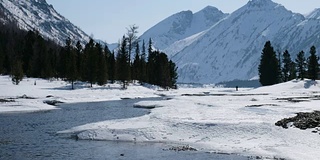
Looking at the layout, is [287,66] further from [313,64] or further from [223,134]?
[223,134]

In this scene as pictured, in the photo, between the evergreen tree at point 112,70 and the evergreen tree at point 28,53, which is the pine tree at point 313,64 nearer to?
the evergreen tree at point 112,70

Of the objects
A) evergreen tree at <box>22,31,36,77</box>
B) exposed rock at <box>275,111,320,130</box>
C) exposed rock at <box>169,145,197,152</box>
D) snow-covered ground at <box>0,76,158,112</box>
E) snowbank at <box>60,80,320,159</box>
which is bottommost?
exposed rock at <box>169,145,197,152</box>

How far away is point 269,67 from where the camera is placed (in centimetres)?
11088

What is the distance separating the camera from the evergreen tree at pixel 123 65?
90.5m

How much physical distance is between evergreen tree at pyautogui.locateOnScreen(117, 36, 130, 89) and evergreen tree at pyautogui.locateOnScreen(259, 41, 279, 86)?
41100 mm

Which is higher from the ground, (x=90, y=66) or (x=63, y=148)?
(x=90, y=66)

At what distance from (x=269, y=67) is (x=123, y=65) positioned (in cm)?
4476

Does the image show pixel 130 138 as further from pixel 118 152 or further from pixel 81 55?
pixel 81 55

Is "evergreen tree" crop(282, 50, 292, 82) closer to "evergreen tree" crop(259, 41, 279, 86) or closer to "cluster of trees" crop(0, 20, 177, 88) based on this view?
"evergreen tree" crop(259, 41, 279, 86)

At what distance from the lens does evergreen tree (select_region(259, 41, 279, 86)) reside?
4331 inches

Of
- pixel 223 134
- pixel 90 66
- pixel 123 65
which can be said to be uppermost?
pixel 123 65

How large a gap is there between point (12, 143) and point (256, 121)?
1843 cm

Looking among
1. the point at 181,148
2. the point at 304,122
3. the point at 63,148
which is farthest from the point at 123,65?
the point at 181,148

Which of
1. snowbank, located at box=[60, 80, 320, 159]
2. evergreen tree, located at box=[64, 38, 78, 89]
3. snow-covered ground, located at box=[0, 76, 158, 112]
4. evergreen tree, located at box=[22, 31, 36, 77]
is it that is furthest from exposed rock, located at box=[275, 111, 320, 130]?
evergreen tree, located at box=[22, 31, 36, 77]
